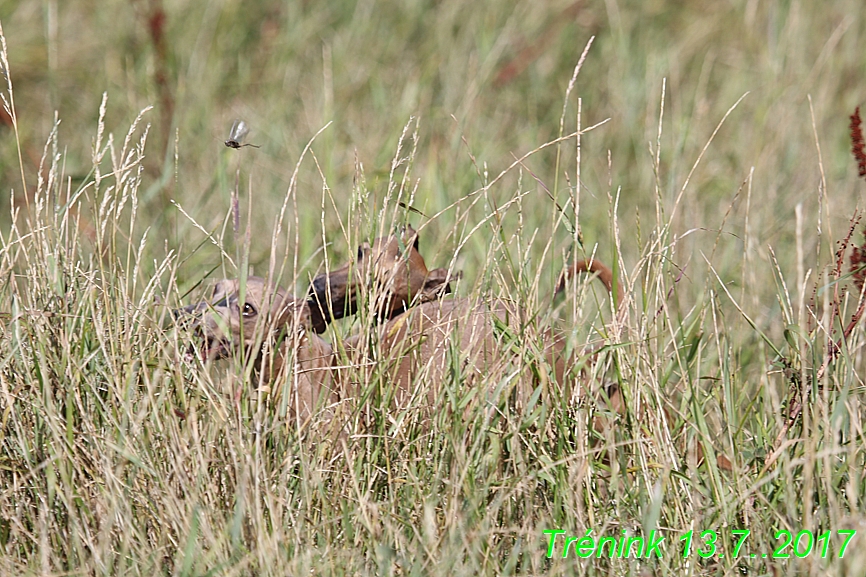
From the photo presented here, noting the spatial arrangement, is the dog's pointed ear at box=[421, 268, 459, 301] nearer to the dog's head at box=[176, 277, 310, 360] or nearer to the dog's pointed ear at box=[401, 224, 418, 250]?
the dog's pointed ear at box=[401, 224, 418, 250]

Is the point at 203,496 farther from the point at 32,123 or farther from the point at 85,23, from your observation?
the point at 85,23

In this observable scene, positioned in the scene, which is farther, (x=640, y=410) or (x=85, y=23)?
(x=85, y=23)

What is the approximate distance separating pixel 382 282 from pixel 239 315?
26 centimetres

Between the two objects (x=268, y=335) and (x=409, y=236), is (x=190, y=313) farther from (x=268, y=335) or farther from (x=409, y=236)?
(x=409, y=236)

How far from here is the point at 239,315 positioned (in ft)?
5.97

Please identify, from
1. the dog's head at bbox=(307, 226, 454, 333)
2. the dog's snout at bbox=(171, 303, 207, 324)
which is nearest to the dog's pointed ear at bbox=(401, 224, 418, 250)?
the dog's head at bbox=(307, 226, 454, 333)

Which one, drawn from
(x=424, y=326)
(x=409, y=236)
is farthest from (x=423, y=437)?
(x=409, y=236)

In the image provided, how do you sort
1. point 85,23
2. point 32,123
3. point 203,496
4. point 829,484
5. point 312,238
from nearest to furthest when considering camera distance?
point 829,484 < point 203,496 < point 312,238 < point 32,123 < point 85,23

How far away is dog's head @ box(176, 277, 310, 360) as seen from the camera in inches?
70.7

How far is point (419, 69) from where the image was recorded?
4.49 meters

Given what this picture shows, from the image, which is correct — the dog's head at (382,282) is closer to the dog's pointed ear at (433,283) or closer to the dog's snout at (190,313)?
the dog's pointed ear at (433,283)

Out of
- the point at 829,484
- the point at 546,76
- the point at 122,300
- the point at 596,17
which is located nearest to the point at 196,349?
the point at 122,300

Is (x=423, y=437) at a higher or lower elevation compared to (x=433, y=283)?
lower

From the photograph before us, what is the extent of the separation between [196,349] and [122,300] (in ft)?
0.68
